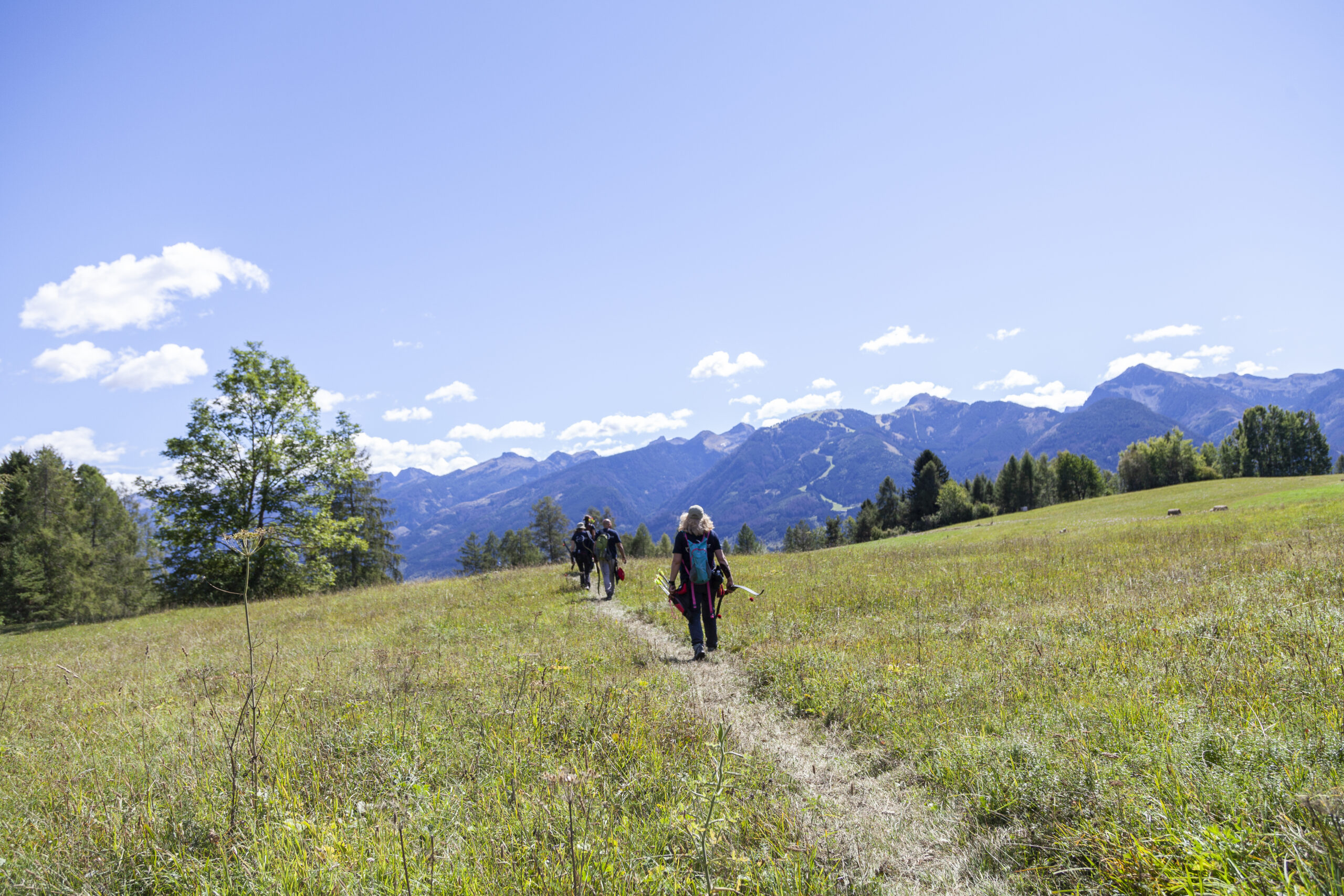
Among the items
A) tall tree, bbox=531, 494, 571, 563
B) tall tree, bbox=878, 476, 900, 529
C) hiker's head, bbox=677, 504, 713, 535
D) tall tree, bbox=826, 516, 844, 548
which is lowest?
tall tree, bbox=826, 516, 844, 548

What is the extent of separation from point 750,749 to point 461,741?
123 inches

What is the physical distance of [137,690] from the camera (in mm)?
8578

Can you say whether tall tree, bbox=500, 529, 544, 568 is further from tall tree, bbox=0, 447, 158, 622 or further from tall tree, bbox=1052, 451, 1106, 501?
tall tree, bbox=1052, 451, 1106, 501

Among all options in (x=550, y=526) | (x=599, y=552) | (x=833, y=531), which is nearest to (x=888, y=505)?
(x=833, y=531)

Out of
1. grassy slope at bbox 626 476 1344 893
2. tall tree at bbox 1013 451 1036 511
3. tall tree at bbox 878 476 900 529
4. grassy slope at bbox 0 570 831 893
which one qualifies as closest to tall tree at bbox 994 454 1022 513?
tall tree at bbox 1013 451 1036 511

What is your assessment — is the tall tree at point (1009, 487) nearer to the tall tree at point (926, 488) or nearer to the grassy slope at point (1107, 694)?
the tall tree at point (926, 488)

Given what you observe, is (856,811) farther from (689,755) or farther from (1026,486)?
(1026,486)

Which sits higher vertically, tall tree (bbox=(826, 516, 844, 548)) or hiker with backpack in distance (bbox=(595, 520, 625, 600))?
hiker with backpack in distance (bbox=(595, 520, 625, 600))

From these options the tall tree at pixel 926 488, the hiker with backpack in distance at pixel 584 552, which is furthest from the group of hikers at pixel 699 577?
the tall tree at pixel 926 488

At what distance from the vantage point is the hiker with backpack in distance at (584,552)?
66.2ft

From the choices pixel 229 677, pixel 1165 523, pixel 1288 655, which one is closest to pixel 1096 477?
pixel 1165 523

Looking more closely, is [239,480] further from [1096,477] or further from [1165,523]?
[1096,477]

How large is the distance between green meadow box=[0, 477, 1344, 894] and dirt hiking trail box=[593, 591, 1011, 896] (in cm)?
13

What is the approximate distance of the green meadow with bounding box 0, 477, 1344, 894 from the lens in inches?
133
